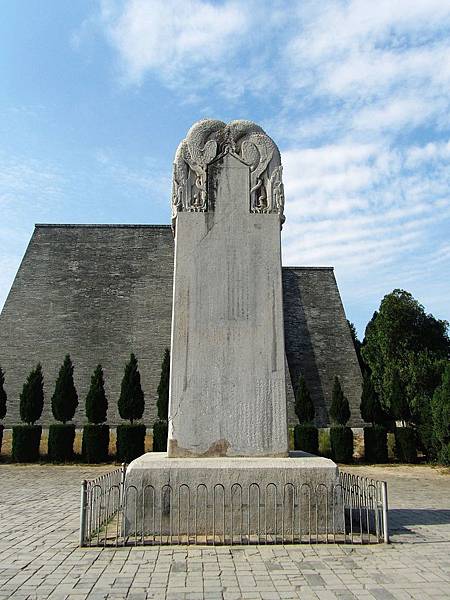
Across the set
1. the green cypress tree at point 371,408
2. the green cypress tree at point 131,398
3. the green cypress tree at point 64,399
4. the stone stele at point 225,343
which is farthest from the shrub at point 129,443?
the stone stele at point 225,343

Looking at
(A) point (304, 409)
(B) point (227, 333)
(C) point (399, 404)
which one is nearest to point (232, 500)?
(B) point (227, 333)

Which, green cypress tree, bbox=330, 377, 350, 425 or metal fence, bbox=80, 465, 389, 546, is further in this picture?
green cypress tree, bbox=330, 377, 350, 425

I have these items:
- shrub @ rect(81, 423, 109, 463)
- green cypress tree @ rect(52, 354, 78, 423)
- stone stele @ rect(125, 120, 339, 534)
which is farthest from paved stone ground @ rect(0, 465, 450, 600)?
green cypress tree @ rect(52, 354, 78, 423)

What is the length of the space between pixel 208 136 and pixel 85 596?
→ 5.29m

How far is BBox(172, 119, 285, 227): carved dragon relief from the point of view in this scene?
666 cm

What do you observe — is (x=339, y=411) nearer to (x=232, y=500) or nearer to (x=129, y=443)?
(x=129, y=443)

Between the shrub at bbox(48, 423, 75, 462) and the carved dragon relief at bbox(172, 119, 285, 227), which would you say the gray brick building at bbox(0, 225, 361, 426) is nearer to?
the shrub at bbox(48, 423, 75, 462)

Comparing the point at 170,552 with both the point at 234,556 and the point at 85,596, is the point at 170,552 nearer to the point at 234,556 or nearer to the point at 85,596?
the point at 234,556

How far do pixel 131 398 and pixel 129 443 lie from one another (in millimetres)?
2231

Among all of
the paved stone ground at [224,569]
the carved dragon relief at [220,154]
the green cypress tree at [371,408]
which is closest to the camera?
the paved stone ground at [224,569]

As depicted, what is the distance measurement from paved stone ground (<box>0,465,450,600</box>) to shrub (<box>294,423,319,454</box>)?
1213 centimetres

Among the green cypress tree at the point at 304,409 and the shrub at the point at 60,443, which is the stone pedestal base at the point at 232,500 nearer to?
the shrub at the point at 60,443

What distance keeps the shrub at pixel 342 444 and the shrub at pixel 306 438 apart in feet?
2.09

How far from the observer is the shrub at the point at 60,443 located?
1830 cm
